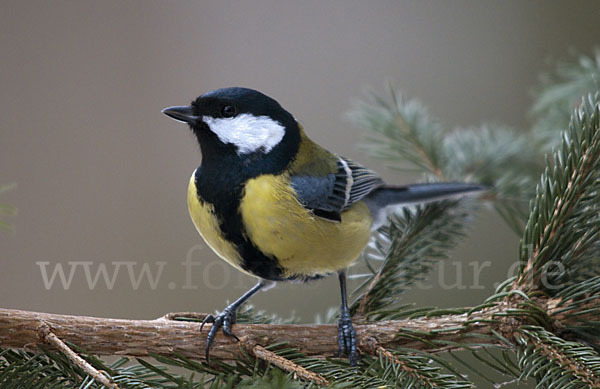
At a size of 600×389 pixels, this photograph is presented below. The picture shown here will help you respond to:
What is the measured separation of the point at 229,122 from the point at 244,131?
0.12ft

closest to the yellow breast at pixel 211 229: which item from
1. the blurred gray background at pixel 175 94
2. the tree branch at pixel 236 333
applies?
the tree branch at pixel 236 333

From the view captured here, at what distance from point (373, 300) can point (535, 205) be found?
38cm

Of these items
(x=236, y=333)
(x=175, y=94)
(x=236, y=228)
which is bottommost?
(x=236, y=333)

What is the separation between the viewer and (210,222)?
1217mm

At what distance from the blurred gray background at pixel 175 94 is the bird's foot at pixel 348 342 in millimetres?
1248

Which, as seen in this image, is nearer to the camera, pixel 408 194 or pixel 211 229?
pixel 211 229

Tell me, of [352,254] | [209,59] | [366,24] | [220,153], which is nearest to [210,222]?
[220,153]

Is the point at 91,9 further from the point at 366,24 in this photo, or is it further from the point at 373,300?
the point at 373,300

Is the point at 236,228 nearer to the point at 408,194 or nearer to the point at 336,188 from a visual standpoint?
the point at 336,188

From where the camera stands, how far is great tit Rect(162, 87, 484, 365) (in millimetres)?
1188

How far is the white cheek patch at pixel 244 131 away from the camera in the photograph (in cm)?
127

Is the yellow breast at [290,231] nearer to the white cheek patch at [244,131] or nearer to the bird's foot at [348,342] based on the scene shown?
the white cheek patch at [244,131]

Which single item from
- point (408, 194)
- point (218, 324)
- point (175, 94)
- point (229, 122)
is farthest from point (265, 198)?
point (175, 94)

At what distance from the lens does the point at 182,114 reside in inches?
50.0
